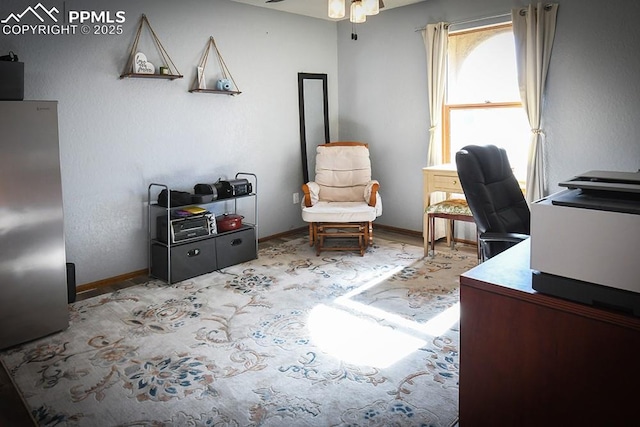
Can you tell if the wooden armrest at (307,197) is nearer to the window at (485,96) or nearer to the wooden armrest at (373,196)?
the wooden armrest at (373,196)

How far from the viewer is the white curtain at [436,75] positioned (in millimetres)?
4629

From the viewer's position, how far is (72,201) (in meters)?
3.66

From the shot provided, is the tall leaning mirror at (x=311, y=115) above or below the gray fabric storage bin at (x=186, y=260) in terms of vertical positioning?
above

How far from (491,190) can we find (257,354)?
158 cm

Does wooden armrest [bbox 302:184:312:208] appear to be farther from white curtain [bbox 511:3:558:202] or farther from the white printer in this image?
the white printer

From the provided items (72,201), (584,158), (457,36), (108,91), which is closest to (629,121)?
(584,158)

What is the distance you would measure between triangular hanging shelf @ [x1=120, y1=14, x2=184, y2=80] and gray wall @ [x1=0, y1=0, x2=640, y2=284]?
58mm

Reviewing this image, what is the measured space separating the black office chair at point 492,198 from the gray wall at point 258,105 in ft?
5.39

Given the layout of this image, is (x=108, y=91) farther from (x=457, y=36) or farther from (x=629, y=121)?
(x=629, y=121)

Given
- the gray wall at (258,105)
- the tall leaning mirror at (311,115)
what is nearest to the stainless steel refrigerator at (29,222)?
the gray wall at (258,105)

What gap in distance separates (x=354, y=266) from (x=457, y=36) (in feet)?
8.10

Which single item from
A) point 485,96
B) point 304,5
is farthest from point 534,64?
point 304,5

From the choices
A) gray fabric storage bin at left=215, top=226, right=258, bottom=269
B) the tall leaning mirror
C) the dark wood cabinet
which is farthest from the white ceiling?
the dark wood cabinet

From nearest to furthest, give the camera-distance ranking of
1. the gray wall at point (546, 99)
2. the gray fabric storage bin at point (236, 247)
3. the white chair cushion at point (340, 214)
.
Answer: the gray wall at point (546, 99)
the gray fabric storage bin at point (236, 247)
the white chair cushion at point (340, 214)
